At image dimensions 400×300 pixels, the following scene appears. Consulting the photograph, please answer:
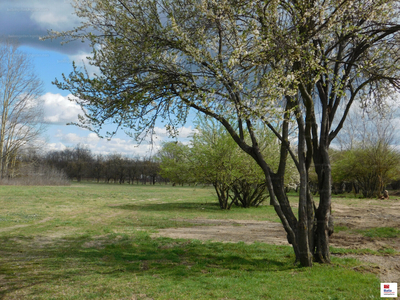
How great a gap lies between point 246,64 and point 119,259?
549cm

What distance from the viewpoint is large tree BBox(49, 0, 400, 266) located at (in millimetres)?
5773

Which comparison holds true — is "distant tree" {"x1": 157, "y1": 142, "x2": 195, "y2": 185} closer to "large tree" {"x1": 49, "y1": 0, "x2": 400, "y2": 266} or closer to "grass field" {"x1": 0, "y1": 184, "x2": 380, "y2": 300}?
"grass field" {"x1": 0, "y1": 184, "x2": 380, "y2": 300}

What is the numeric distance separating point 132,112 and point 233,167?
11.6 m

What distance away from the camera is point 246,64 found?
698 centimetres

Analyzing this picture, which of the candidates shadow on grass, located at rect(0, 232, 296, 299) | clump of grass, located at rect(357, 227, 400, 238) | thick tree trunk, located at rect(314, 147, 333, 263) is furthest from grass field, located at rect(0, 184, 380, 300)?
clump of grass, located at rect(357, 227, 400, 238)

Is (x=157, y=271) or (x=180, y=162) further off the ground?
(x=180, y=162)

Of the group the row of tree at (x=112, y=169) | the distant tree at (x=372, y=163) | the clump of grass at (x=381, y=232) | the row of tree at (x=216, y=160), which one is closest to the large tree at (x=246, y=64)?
the clump of grass at (x=381, y=232)

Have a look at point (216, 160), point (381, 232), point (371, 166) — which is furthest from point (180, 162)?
point (371, 166)

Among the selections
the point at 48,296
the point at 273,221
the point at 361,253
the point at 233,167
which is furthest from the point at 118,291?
the point at 233,167

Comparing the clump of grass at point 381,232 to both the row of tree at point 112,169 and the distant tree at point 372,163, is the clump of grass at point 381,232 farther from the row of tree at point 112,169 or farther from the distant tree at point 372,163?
the row of tree at point 112,169

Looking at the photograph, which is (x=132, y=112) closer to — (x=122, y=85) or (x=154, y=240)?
(x=122, y=85)

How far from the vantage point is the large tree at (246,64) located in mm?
5773

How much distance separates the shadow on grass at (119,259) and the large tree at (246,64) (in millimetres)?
1568

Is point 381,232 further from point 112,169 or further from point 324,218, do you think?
point 112,169
